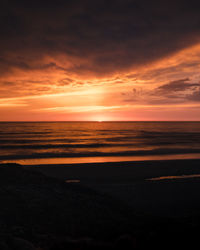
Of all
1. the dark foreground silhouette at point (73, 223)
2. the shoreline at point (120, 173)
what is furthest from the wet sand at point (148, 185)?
the dark foreground silhouette at point (73, 223)

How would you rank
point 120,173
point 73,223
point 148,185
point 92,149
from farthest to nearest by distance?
point 92,149 < point 120,173 < point 148,185 < point 73,223

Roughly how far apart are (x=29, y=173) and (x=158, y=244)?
7.15 metres

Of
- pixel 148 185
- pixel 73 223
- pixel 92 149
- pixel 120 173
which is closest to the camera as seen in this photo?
pixel 73 223

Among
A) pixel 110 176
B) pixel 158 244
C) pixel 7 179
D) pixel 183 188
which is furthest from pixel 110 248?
pixel 110 176

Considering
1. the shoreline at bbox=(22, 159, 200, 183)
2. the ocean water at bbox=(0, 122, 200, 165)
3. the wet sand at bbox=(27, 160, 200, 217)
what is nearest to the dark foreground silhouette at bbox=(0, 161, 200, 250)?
the wet sand at bbox=(27, 160, 200, 217)

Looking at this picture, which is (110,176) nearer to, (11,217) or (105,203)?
(105,203)

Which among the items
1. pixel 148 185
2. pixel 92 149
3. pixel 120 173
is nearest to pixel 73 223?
pixel 148 185

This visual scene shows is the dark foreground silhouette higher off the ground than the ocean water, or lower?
higher

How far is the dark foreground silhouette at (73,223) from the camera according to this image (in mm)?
4367

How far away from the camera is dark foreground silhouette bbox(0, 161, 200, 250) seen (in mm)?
4367

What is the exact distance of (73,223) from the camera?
5676mm

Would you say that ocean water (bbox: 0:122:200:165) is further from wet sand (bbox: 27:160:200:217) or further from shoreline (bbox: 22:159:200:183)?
wet sand (bbox: 27:160:200:217)

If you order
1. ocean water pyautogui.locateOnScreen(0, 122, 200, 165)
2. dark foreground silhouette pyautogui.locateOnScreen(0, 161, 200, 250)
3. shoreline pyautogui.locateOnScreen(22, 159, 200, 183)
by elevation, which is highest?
dark foreground silhouette pyautogui.locateOnScreen(0, 161, 200, 250)

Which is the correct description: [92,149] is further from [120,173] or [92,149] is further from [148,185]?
[148,185]
